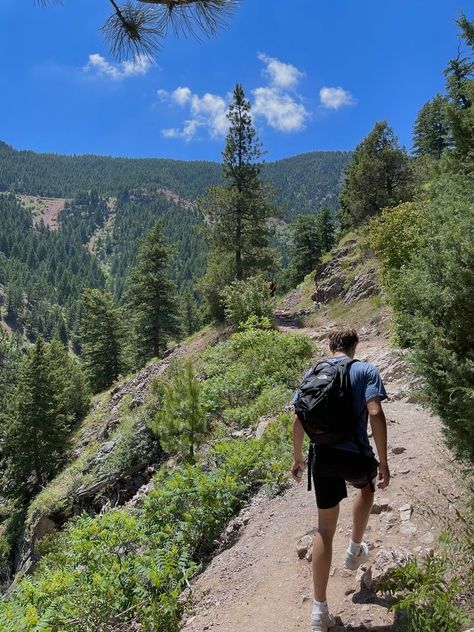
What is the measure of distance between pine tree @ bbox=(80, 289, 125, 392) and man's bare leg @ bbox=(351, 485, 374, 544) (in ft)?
105

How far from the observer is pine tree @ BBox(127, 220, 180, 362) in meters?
30.5

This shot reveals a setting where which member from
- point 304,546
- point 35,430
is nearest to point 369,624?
point 304,546

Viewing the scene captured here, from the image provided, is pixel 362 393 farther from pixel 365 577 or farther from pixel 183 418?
pixel 183 418

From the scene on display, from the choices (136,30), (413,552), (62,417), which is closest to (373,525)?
(413,552)

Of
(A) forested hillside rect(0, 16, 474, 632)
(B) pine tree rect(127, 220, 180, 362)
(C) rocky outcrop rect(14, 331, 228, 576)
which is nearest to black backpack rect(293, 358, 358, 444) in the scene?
(A) forested hillside rect(0, 16, 474, 632)

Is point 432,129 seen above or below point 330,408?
above

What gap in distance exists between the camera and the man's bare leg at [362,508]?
3.32 metres

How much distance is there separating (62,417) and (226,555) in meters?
21.9

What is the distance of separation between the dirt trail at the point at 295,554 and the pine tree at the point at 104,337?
29789 millimetres

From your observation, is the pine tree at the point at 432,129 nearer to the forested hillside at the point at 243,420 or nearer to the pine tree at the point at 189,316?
the forested hillside at the point at 243,420

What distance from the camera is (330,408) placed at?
306 centimetres

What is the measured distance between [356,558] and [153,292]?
93.0ft

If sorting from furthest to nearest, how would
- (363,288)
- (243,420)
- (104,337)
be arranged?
(104,337) < (363,288) < (243,420)

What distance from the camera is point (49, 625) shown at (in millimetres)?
3770
